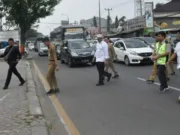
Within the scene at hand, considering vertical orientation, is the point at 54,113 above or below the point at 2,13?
below

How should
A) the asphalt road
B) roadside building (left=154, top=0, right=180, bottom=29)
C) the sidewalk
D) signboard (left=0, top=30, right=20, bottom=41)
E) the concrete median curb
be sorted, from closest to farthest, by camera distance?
the concrete median curb
the sidewalk
the asphalt road
signboard (left=0, top=30, right=20, bottom=41)
roadside building (left=154, top=0, right=180, bottom=29)

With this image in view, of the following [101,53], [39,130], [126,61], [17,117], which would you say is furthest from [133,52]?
[39,130]

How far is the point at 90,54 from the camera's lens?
72.7ft

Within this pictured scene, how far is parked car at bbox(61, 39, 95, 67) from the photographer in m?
22.0

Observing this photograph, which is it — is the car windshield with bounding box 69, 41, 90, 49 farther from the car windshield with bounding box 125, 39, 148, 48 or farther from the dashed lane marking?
the dashed lane marking

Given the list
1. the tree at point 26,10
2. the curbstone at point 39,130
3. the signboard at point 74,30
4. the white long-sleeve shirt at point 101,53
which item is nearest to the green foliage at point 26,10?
the tree at point 26,10

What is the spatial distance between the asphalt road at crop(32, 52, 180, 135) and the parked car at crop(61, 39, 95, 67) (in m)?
8.76

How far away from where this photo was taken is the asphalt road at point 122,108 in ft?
22.0

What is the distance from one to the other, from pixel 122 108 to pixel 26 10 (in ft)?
105

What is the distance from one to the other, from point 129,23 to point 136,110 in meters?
55.2

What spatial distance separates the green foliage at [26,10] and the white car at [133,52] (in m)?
18.3

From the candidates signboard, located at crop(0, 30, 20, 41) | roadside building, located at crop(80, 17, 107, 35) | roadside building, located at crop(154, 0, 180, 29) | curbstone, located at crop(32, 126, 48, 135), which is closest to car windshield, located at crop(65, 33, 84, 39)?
A: signboard, located at crop(0, 30, 20, 41)

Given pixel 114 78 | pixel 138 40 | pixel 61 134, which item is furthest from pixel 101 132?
pixel 138 40

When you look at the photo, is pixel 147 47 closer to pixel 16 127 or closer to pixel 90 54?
pixel 90 54
